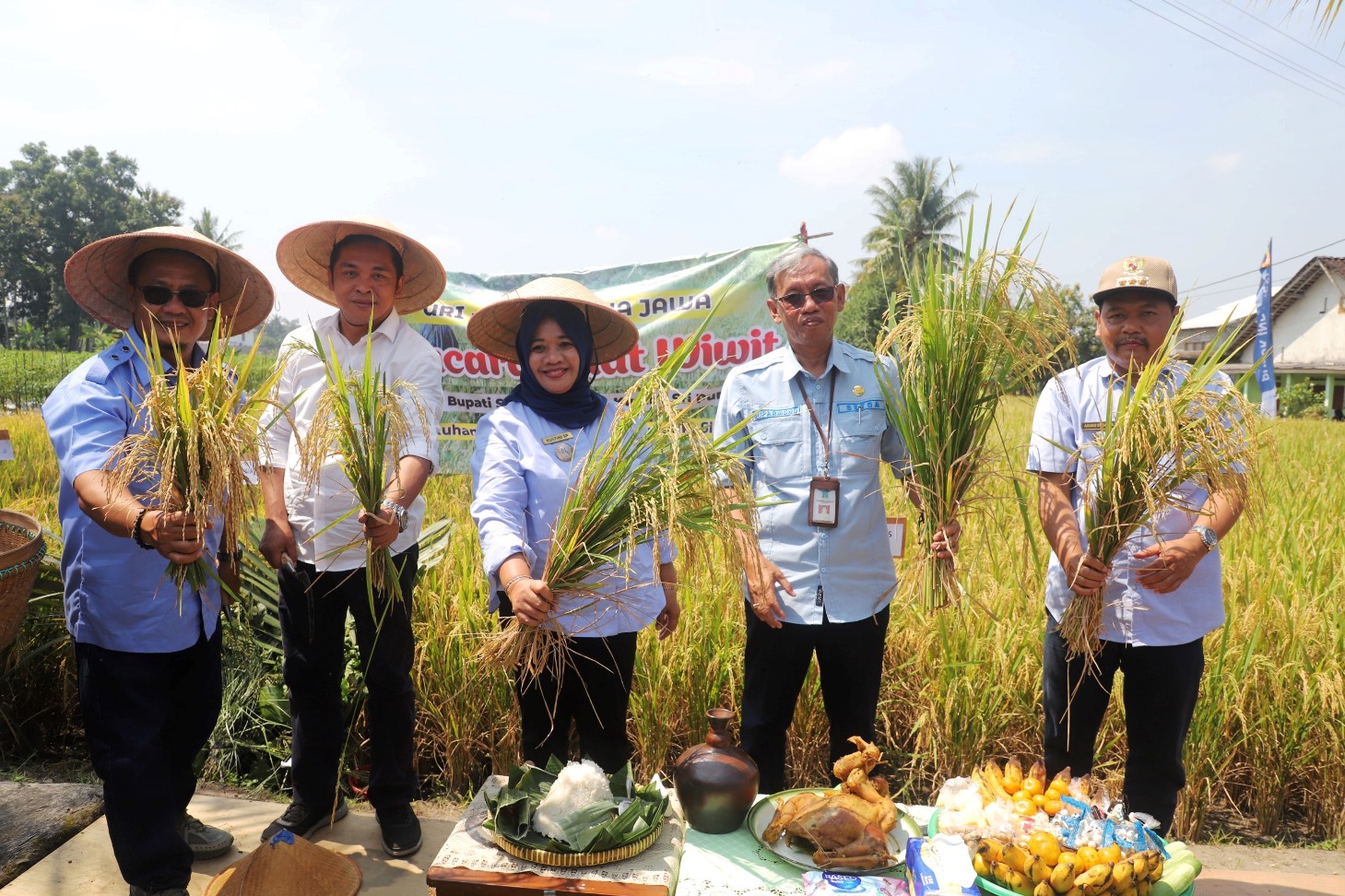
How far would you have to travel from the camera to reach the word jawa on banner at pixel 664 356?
203 inches

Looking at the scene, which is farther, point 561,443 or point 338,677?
point 338,677

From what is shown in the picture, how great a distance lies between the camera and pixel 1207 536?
91.7 inches

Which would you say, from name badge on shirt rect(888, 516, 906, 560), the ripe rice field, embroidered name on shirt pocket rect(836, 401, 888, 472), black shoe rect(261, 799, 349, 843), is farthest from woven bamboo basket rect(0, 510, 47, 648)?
name badge on shirt rect(888, 516, 906, 560)

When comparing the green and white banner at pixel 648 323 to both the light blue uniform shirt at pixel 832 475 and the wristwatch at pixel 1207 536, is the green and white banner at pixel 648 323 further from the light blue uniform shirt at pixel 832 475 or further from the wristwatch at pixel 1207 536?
the wristwatch at pixel 1207 536

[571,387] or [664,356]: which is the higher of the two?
[664,356]

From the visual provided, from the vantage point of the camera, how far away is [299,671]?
275cm

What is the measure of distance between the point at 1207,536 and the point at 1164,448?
402mm

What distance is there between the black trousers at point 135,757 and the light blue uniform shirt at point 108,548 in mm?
69

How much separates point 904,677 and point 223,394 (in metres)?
2.95

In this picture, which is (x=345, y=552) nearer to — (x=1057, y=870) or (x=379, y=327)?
(x=379, y=327)

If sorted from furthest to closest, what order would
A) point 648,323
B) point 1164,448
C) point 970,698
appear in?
point 648,323 < point 970,698 < point 1164,448

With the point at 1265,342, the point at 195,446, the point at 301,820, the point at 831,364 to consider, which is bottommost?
the point at 301,820

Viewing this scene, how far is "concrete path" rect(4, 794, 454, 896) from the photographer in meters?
2.64

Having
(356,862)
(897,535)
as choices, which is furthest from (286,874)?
(897,535)
